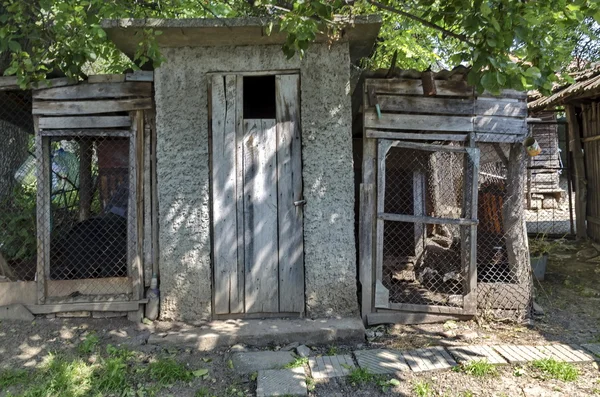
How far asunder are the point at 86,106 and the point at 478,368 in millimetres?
4423

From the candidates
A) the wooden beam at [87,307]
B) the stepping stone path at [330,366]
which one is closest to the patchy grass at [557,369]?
the stepping stone path at [330,366]

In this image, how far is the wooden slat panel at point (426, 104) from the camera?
4.50 m

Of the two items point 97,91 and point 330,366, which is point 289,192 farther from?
point 97,91

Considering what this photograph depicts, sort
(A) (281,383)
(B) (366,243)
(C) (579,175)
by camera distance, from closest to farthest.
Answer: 1. (A) (281,383)
2. (B) (366,243)
3. (C) (579,175)

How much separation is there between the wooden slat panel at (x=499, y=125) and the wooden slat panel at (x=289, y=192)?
1.89 m

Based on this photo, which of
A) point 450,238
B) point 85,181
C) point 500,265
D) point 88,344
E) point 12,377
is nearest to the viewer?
point 12,377

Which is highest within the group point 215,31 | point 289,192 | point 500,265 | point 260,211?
point 215,31

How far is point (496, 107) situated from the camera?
4531 millimetres

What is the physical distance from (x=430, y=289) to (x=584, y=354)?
5.72 ft

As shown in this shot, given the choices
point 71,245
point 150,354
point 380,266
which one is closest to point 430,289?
point 380,266

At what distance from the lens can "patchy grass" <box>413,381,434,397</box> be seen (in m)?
3.28

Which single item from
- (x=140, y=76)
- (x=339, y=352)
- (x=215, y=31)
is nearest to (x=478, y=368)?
(x=339, y=352)

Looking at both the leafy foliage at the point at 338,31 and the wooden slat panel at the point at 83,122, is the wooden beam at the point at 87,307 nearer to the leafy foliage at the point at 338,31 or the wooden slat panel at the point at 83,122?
the wooden slat panel at the point at 83,122

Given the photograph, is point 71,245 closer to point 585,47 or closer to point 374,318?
point 374,318
